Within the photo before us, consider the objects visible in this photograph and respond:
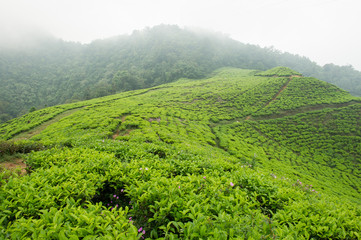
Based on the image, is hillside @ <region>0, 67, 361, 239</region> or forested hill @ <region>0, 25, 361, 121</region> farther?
forested hill @ <region>0, 25, 361, 121</region>

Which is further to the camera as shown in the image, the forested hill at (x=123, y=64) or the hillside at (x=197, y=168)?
the forested hill at (x=123, y=64)

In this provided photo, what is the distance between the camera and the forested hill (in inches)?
2477

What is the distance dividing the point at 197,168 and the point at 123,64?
9145 centimetres

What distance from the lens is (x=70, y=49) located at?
105 m

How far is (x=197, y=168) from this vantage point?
4.40m

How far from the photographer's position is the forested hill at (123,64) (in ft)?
206

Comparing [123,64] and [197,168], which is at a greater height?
[197,168]

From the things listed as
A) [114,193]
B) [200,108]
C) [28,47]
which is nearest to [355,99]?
[200,108]

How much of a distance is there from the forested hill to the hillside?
139 ft

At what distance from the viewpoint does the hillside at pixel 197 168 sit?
2145 mm

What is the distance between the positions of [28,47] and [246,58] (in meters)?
141

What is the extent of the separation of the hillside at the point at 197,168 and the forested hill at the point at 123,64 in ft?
139

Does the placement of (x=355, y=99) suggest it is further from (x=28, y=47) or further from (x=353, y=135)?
(x=28, y=47)

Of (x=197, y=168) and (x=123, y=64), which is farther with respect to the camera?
(x=123, y=64)
